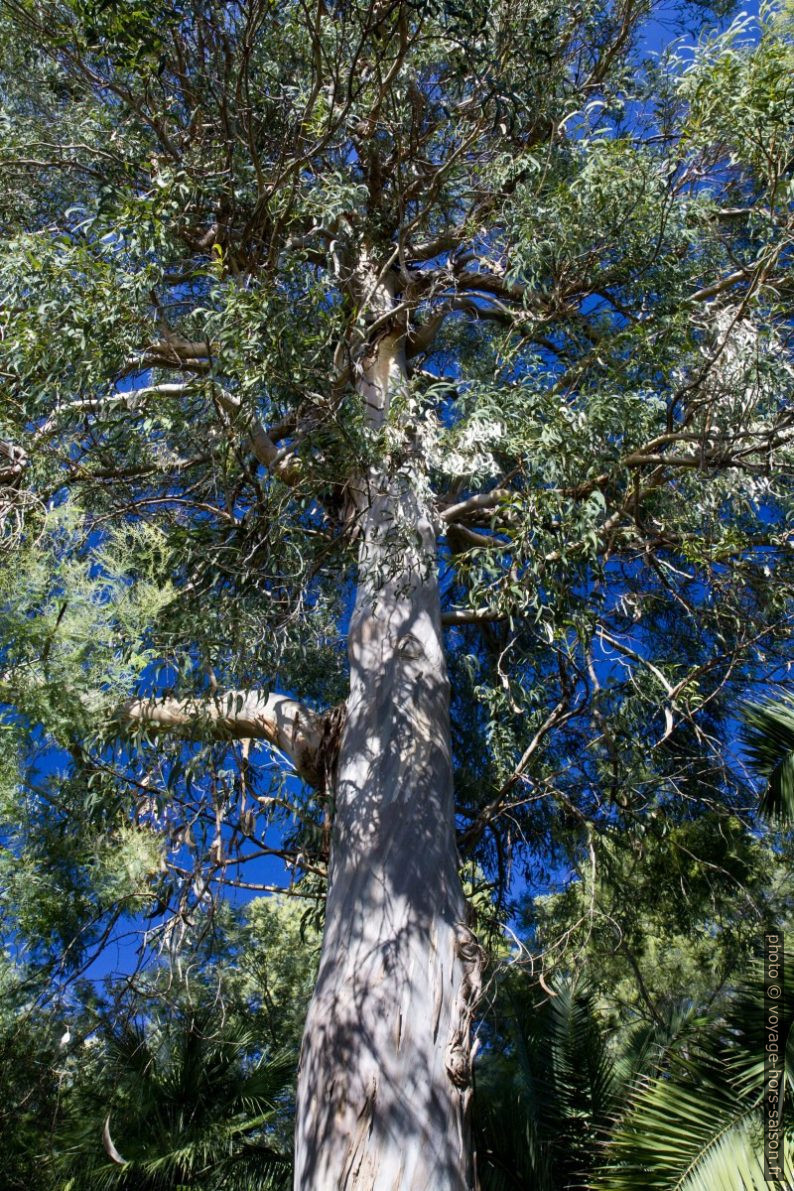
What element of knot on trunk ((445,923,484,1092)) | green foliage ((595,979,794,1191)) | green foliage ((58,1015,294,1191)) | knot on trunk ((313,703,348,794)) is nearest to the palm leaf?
green foliage ((595,979,794,1191))

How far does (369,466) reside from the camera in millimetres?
5039

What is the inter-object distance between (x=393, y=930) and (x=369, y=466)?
2373mm

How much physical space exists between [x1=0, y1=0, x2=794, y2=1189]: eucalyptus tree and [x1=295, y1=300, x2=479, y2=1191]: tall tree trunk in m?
0.02

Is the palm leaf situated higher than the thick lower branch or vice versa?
the thick lower branch

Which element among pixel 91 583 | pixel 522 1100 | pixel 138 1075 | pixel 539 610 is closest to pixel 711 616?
pixel 539 610

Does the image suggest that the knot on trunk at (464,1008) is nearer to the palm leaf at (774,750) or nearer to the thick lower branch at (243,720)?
the thick lower branch at (243,720)

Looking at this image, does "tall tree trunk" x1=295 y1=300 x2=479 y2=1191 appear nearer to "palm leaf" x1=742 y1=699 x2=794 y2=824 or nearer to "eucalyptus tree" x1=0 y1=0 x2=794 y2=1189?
"eucalyptus tree" x1=0 y1=0 x2=794 y2=1189

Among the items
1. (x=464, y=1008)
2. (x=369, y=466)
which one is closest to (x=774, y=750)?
(x=464, y=1008)

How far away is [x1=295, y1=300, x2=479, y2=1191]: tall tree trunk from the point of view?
3.06 metres

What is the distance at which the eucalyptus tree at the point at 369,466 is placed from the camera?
14.5 ft

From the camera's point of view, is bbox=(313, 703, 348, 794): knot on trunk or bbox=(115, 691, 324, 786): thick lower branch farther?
bbox=(115, 691, 324, 786): thick lower branch

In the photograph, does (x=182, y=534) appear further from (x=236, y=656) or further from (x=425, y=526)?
(x=425, y=526)

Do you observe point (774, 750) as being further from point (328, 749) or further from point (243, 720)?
point (243, 720)

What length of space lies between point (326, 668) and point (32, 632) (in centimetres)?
231
